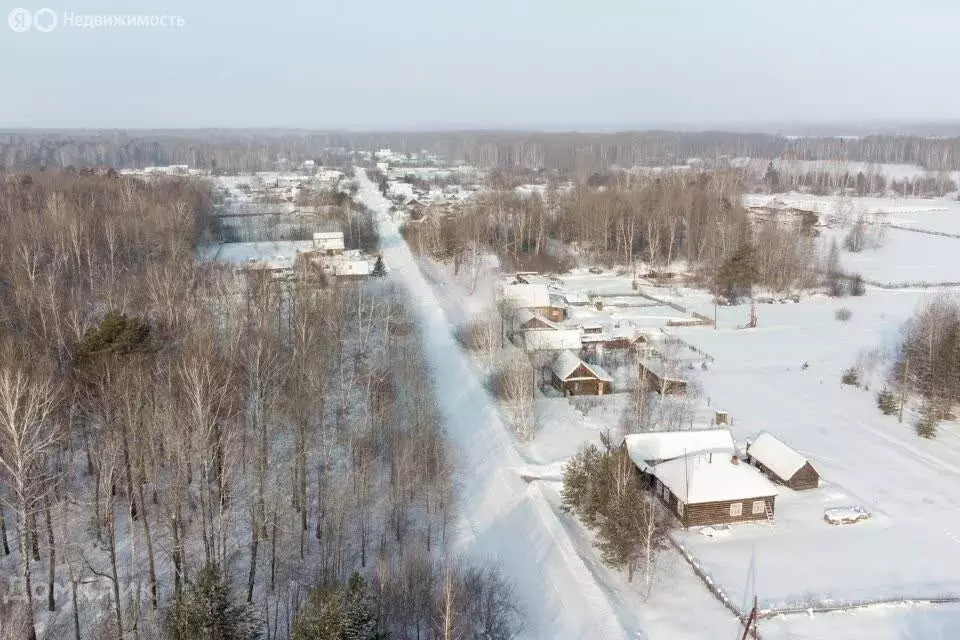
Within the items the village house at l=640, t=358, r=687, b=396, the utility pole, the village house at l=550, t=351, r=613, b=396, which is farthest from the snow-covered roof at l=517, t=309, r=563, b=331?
the utility pole

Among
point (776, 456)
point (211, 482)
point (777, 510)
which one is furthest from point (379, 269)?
point (777, 510)

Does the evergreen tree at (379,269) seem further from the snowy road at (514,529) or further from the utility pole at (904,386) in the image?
the utility pole at (904,386)

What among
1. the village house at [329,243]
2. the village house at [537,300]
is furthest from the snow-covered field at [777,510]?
the village house at [329,243]

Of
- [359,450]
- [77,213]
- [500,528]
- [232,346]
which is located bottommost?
[500,528]

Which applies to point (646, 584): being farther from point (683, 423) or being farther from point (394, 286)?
point (394, 286)

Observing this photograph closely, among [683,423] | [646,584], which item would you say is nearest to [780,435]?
[683,423]

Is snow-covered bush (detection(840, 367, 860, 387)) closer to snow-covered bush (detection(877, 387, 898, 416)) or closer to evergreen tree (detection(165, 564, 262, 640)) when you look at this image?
snow-covered bush (detection(877, 387, 898, 416))
